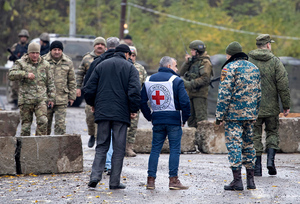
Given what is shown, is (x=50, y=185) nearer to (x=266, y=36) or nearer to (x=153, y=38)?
(x=266, y=36)

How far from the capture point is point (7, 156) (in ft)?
27.0

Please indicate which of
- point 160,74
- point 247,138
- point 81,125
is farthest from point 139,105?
point 81,125

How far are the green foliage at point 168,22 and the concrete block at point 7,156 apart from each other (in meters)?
19.5

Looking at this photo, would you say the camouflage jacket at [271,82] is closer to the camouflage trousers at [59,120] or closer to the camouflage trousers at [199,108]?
the camouflage trousers at [199,108]

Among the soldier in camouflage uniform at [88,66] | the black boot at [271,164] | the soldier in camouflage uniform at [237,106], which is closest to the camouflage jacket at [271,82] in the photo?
the black boot at [271,164]

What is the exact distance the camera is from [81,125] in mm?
14766

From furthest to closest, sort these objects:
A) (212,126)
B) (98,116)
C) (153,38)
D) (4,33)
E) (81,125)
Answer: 1. (4,33)
2. (153,38)
3. (81,125)
4. (212,126)
5. (98,116)

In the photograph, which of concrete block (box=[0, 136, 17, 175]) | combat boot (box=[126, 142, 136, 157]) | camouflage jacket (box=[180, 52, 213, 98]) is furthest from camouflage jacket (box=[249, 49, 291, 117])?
concrete block (box=[0, 136, 17, 175])

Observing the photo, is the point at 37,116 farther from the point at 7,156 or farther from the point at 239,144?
the point at 239,144

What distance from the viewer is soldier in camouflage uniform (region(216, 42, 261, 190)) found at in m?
7.29

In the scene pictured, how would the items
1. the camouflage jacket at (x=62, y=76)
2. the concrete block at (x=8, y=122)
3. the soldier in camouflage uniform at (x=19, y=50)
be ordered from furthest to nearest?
1. the soldier in camouflage uniform at (x=19, y=50)
2. the concrete block at (x=8, y=122)
3. the camouflage jacket at (x=62, y=76)

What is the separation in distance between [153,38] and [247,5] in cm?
618

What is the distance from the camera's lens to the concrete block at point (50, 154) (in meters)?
8.34

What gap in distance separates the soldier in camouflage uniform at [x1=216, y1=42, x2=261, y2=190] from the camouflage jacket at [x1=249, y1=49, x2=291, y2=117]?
104 cm
